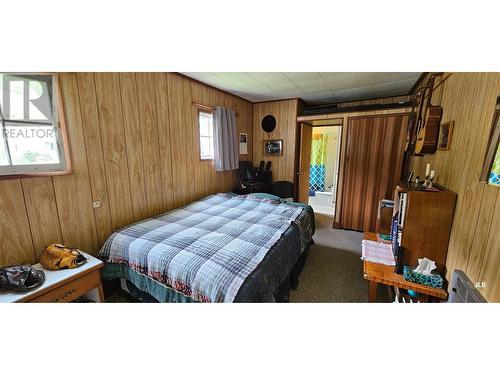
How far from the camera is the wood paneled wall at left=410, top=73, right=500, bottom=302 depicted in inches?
33.9

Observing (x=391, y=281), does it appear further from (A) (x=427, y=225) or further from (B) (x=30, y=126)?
(B) (x=30, y=126)

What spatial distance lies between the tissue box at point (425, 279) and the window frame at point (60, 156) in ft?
8.56

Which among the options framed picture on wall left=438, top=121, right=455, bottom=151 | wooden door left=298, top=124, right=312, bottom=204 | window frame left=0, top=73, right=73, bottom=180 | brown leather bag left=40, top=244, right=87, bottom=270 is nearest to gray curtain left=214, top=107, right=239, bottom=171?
wooden door left=298, top=124, right=312, bottom=204

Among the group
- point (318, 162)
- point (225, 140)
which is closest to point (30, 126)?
point (225, 140)

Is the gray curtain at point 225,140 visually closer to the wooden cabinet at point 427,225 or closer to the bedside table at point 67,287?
the bedside table at point 67,287

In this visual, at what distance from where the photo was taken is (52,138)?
154cm

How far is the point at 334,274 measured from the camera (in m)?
2.21

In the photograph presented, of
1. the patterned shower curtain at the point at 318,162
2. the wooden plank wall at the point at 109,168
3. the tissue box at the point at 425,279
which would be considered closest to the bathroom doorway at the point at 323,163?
the patterned shower curtain at the point at 318,162

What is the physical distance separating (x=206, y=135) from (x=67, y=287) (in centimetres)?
242

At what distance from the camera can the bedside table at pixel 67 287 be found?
1.12 metres

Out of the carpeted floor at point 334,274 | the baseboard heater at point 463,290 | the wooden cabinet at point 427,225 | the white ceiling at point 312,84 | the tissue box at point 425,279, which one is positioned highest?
the white ceiling at point 312,84

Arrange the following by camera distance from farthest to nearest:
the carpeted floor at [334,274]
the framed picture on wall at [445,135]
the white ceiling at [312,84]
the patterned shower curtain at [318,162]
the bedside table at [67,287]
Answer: the patterned shower curtain at [318,162], the white ceiling at [312,84], the carpeted floor at [334,274], the framed picture on wall at [445,135], the bedside table at [67,287]
